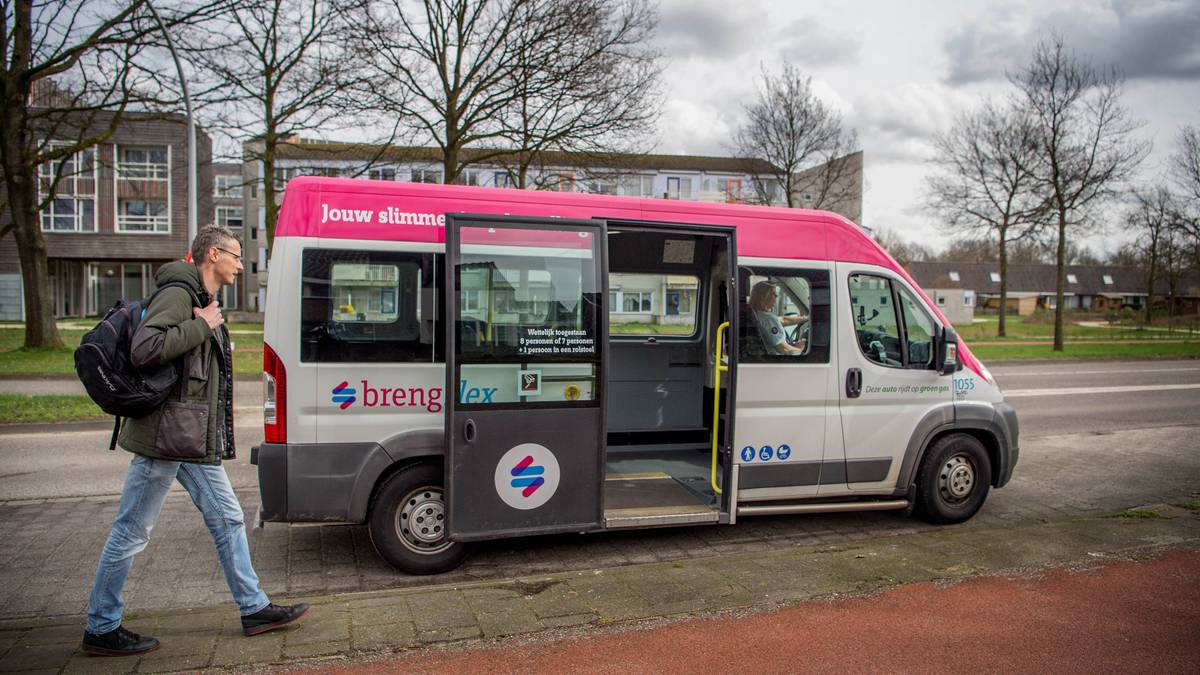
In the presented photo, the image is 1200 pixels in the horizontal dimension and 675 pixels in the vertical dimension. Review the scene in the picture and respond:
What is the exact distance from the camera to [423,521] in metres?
5.05

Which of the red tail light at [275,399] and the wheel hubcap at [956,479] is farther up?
the red tail light at [275,399]

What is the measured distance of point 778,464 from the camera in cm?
582

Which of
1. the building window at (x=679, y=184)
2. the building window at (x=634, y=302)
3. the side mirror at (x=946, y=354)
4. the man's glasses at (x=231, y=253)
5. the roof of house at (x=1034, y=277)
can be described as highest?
the building window at (x=679, y=184)

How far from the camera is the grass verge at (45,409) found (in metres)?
10.4

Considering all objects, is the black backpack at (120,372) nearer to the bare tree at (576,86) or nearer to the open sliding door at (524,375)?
the open sliding door at (524,375)

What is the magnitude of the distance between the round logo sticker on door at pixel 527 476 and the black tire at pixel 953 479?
308 cm

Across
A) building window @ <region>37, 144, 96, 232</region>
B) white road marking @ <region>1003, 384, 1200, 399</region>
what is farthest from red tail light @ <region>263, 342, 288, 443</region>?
building window @ <region>37, 144, 96, 232</region>

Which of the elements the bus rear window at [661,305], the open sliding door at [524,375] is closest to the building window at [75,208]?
the bus rear window at [661,305]

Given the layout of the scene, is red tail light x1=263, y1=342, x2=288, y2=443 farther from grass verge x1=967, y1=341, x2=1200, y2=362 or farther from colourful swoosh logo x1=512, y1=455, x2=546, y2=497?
grass verge x1=967, y1=341, x2=1200, y2=362

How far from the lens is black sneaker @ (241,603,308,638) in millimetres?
3756

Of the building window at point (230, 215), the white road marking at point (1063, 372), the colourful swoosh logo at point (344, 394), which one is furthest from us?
the building window at point (230, 215)

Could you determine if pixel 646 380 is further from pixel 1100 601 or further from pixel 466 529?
pixel 1100 601

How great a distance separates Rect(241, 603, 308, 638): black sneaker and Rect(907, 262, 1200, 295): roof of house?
91.3 meters

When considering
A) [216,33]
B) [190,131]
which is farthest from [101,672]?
[216,33]
